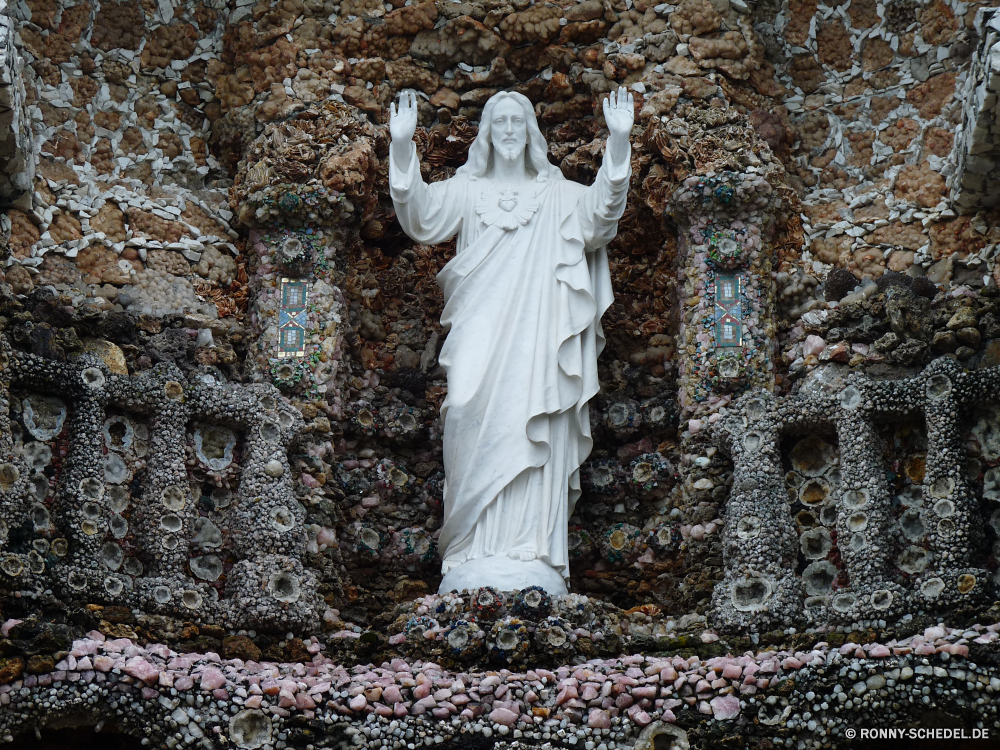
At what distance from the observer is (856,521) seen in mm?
9805

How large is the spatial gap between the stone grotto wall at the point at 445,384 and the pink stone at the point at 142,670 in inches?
0.6

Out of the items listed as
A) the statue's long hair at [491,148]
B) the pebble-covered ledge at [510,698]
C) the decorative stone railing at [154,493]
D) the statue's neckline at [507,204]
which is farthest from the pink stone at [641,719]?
the statue's long hair at [491,148]

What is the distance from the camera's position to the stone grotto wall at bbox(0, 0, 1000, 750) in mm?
9156

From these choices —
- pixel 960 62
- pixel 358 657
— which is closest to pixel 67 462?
pixel 358 657

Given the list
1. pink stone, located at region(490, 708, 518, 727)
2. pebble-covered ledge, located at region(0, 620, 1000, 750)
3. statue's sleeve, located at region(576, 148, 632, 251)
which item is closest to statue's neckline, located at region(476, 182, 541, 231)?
statue's sleeve, located at region(576, 148, 632, 251)

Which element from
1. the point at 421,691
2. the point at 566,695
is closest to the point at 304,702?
the point at 421,691

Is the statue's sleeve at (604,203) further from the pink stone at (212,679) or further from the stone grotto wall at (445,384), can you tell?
the pink stone at (212,679)

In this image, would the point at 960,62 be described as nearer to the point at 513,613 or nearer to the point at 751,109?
the point at 751,109

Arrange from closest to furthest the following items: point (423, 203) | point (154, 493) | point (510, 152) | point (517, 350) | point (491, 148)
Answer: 1. point (154, 493)
2. point (517, 350)
3. point (423, 203)
4. point (510, 152)
5. point (491, 148)

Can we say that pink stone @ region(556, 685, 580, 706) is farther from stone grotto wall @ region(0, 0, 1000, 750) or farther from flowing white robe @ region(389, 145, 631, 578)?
flowing white robe @ region(389, 145, 631, 578)

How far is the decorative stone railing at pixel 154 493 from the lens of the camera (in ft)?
31.4

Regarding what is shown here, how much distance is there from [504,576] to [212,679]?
5.03ft

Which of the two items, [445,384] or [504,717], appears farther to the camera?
[445,384]

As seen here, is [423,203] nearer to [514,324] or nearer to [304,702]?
[514,324]
